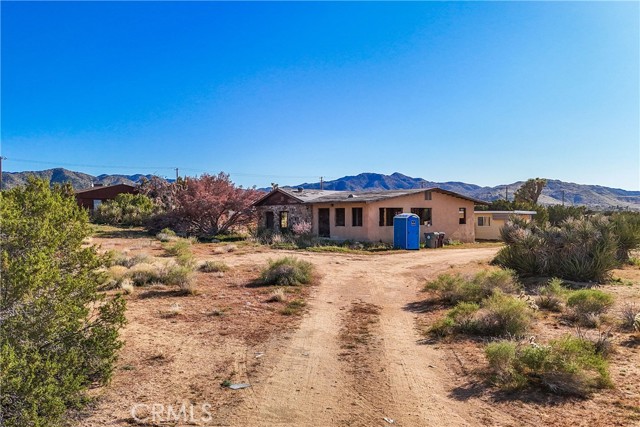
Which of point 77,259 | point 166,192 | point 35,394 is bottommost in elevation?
point 35,394

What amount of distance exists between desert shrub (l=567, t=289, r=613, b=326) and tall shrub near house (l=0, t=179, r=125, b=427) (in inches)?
317

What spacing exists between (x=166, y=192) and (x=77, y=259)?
4528 cm

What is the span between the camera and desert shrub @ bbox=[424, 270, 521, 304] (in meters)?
9.67

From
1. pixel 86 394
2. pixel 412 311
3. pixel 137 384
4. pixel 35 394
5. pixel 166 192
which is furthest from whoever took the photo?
pixel 166 192

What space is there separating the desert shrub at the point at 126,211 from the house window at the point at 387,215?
21.8 metres

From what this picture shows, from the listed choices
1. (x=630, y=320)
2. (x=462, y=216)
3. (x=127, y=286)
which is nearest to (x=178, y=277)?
(x=127, y=286)

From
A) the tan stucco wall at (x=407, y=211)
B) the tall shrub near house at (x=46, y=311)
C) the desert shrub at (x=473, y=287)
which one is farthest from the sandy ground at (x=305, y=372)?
the tan stucco wall at (x=407, y=211)

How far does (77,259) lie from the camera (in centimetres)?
463

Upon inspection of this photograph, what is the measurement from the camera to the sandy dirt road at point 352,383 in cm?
439

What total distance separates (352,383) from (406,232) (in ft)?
62.0

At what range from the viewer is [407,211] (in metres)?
27.0

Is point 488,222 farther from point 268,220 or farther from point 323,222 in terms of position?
point 268,220

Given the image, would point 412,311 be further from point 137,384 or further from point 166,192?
point 166,192

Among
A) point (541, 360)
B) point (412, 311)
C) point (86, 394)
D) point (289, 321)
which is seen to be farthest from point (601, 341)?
point (86, 394)
